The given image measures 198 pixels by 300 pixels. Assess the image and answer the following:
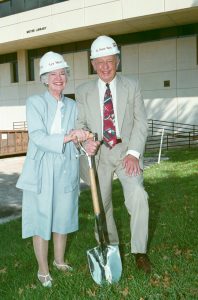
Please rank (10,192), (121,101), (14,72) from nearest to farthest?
(121,101)
(10,192)
(14,72)

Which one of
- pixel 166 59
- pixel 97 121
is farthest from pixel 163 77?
pixel 97 121

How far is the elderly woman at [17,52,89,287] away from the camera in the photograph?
387 centimetres

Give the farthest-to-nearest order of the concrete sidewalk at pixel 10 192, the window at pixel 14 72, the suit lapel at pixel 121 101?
the window at pixel 14 72 → the concrete sidewalk at pixel 10 192 → the suit lapel at pixel 121 101

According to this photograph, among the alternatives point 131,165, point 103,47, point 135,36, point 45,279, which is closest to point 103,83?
point 103,47

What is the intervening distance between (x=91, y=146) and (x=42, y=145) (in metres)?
0.47

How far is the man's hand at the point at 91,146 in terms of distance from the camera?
3.88m

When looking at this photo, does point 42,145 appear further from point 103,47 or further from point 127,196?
point 103,47

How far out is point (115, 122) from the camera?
165 inches

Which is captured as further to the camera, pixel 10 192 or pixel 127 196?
pixel 10 192

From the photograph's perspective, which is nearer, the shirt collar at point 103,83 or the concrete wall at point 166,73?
the shirt collar at point 103,83

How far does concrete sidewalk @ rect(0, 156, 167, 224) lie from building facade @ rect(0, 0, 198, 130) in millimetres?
9708

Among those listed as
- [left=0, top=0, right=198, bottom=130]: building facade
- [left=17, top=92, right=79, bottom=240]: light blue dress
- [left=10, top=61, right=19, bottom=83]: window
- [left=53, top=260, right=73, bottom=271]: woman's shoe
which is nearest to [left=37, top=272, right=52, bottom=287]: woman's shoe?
[left=53, top=260, right=73, bottom=271]: woman's shoe

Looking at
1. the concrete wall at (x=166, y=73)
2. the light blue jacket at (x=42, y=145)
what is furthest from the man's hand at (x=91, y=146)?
the concrete wall at (x=166, y=73)

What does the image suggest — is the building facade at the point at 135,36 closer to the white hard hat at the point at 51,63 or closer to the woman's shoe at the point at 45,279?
the white hard hat at the point at 51,63
